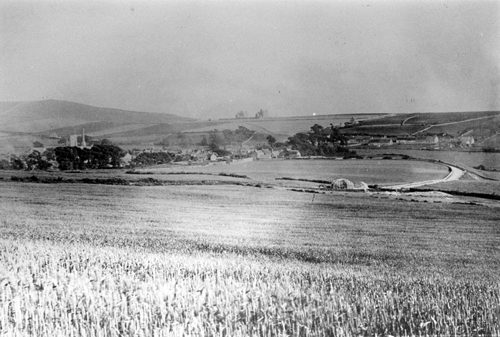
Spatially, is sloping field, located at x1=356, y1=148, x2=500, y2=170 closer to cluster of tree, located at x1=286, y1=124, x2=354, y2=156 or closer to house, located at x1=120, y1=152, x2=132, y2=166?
cluster of tree, located at x1=286, y1=124, x2=354, y2=156

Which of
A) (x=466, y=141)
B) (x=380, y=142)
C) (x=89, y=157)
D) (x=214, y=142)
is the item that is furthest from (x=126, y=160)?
(x=466, y=141)

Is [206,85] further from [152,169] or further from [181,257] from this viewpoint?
[181,257]

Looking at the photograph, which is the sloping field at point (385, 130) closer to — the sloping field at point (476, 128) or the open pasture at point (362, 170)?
the sloping field at point (476, 128)

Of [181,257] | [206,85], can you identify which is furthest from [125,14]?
[181,257]

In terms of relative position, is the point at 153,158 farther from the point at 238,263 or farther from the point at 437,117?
the point at 437,117

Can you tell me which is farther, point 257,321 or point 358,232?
point 358,232

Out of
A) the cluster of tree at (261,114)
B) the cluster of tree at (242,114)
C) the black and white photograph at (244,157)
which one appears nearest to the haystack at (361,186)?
the black and white photograph at (244,157)
